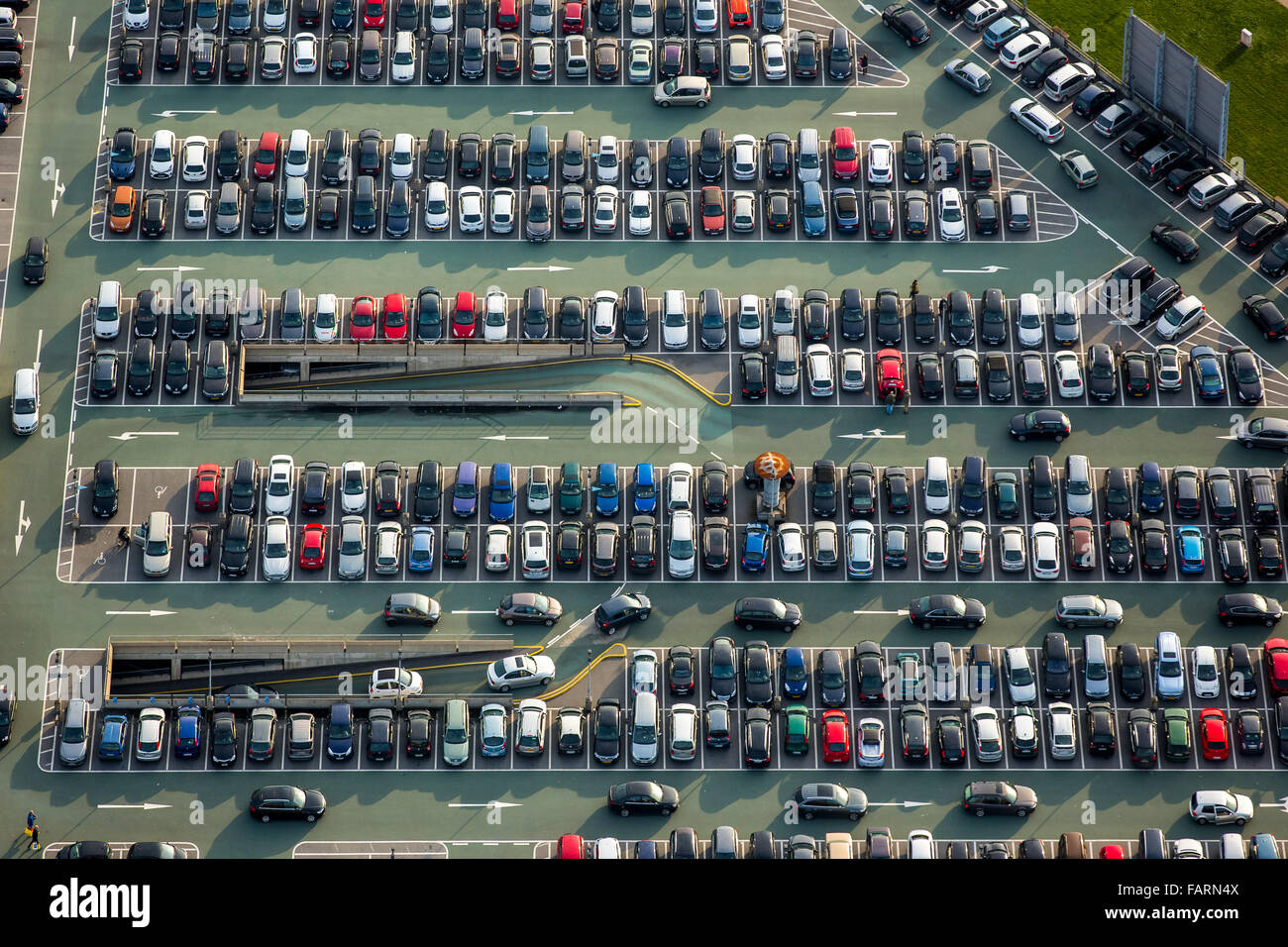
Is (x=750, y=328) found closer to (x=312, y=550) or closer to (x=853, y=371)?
(x=853, y=371)

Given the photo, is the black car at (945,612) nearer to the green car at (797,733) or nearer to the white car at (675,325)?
the green car at (797,733)

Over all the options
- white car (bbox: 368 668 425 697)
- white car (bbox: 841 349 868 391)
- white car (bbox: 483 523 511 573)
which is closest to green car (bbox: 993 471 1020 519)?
white car (bbox: 841 349 868 391)

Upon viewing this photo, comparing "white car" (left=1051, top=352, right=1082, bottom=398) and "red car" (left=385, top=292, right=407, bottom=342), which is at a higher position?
"red car" (left=385, top=292, right=407, bottom=342)

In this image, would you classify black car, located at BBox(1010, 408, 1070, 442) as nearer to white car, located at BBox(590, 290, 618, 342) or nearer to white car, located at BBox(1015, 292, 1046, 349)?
white car, located at BBox(1015, 292, 1046, 349)

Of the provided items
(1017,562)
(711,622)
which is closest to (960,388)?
(1017,562)

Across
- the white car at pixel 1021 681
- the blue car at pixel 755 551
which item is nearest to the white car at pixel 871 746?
the white car at pixel 1021 681

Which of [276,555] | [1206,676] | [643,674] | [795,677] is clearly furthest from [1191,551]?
[276,555]
